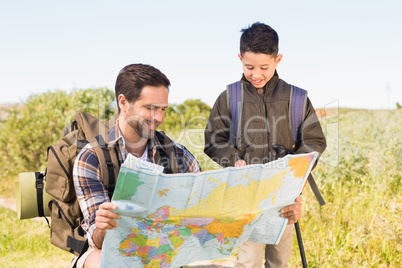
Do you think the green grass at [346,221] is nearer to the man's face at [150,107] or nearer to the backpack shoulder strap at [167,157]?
the backpack shoulder strap at [167,157]

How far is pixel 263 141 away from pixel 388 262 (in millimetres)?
2159

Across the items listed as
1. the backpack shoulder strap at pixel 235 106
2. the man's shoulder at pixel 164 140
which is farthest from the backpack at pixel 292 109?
the man's shoulder at pixel 164 140

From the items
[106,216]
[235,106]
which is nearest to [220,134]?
[235,106]

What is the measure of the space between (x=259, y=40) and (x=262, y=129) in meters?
0.69

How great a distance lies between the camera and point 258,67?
3.07 meters

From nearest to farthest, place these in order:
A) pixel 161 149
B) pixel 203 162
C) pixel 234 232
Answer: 1. pixel 234 232
2. pixel 161 149
3. pixel 203 162

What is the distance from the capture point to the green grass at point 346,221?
4.29m

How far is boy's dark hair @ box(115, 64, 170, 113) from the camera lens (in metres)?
2.41

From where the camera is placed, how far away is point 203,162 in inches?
304

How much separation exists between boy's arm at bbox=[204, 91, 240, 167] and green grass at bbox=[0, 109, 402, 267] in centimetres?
197

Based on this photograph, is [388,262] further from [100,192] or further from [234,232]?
[100,192]

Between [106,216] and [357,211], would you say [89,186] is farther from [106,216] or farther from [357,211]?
[357,211]

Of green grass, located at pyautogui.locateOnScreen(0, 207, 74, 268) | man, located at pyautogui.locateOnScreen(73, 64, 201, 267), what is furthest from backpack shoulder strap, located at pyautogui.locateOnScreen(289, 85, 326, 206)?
green grass, located at pyautogui.locateOnScreen(0, 207, 74, 268)

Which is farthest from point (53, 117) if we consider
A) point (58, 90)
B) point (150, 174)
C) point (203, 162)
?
point (150, 174)
